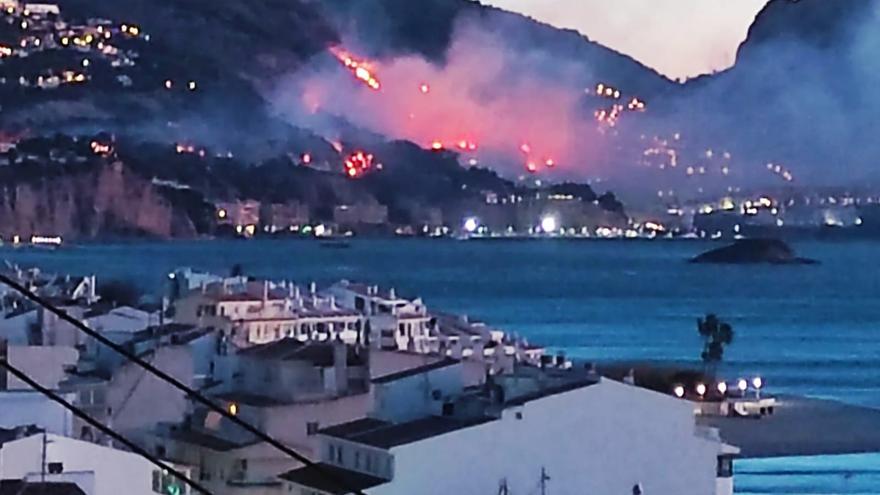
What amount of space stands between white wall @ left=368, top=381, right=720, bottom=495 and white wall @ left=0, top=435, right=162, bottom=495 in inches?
37.8

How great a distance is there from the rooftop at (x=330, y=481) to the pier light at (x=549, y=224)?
9338 cm

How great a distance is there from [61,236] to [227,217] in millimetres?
10349

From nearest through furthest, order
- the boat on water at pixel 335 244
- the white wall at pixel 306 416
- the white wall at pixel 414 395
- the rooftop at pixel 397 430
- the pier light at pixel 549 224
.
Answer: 1. the rooftop at pixel 397 430
2. the white wall at pixel 414 395
3. the white wall at pixel 306 416
4. the boat on water at pixel 335 244
5. the pier light at pixel 549 224

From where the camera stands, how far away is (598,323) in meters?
40.5

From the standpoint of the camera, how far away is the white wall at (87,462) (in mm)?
7160

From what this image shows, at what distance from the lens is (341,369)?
11.3m

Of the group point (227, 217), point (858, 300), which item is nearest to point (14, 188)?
point (227, 217)

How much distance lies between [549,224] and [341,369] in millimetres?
91741

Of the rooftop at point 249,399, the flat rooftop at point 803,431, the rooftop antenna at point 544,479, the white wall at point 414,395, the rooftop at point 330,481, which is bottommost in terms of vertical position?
the flat rooftop at point 803,431

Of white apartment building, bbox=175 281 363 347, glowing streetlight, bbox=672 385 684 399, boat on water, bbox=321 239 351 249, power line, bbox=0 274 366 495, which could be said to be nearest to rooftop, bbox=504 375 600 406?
power line, bbox=0 274 366 495

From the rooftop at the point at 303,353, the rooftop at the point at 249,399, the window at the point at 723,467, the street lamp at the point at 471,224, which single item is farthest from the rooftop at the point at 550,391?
the street lamp at the point at 471,224

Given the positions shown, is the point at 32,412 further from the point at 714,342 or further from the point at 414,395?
the point at 714,342

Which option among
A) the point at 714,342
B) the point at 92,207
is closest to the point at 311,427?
the point at 714,342

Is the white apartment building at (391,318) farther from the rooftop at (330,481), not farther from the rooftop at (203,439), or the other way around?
the rooftop at (330,481)
